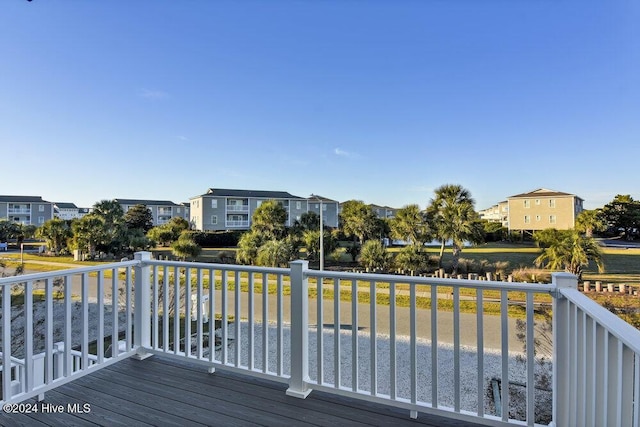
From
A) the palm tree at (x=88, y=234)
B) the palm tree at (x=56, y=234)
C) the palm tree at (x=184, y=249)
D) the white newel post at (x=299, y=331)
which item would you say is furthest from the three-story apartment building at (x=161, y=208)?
the white newel post at (x=299, y=331)

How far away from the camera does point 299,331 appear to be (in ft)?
6.93

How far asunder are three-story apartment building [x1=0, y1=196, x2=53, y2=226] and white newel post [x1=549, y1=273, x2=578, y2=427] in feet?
154

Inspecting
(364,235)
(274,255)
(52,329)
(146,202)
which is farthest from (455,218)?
(146,202)

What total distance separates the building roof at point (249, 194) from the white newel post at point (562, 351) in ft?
105

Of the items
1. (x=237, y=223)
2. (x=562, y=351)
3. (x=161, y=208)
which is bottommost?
(x=562, y=351)

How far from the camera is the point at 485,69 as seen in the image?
8.94m

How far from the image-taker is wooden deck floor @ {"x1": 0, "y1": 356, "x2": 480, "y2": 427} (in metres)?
1.79

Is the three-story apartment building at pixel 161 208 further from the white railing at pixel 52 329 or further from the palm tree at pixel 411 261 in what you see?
the white railing at pixel 52 329

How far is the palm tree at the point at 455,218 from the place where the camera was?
14.2 meters

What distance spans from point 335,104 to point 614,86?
8.48 meters

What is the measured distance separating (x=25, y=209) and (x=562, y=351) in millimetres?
49176

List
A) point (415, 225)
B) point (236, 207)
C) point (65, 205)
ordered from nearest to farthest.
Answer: point (415, 225) < point (236, 207) < point (65, 205)

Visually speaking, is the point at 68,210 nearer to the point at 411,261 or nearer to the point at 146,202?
the point at 146,202

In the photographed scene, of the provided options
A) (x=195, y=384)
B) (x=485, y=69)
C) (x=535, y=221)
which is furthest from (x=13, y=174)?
(x=535, y=221)
